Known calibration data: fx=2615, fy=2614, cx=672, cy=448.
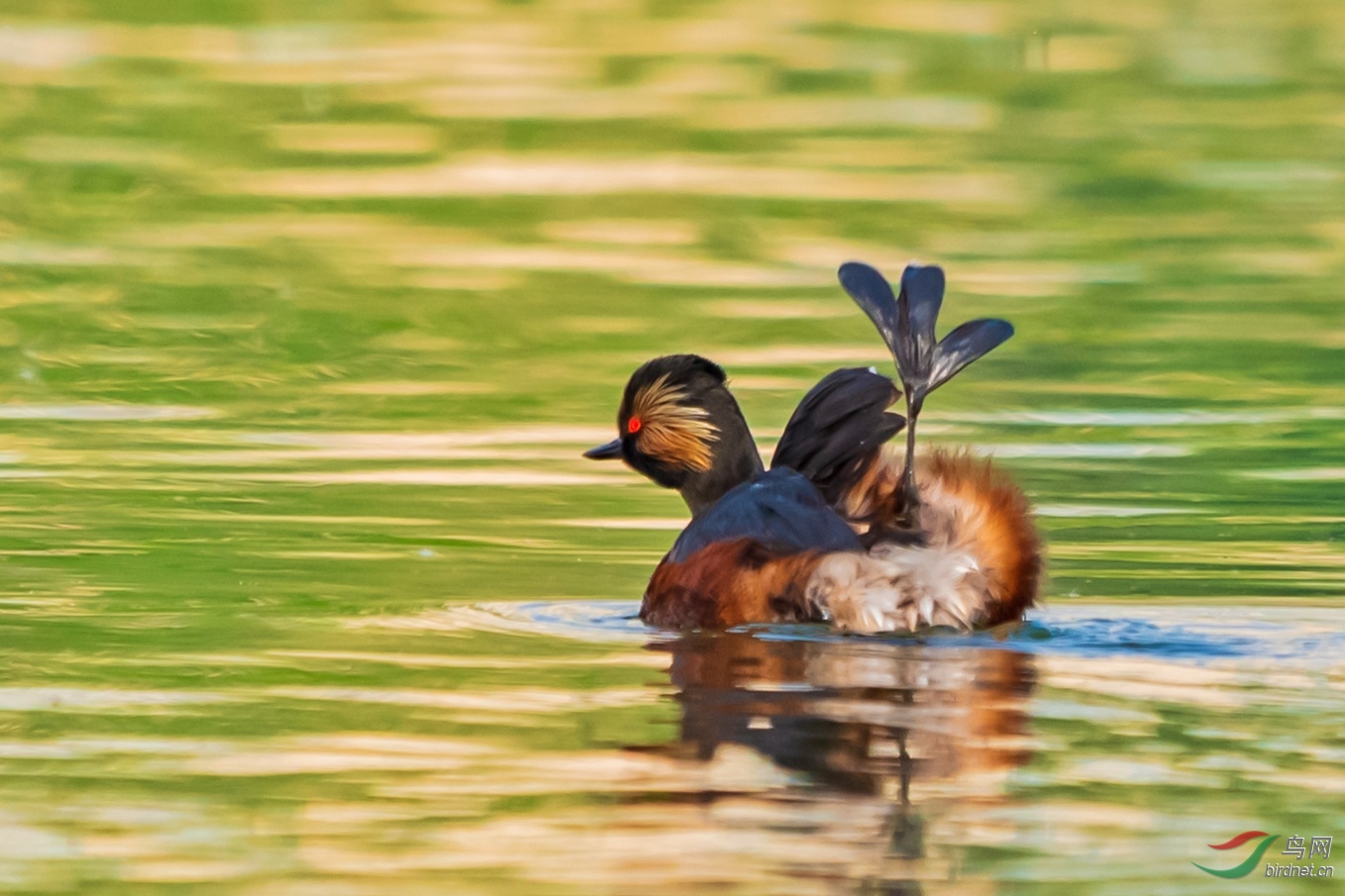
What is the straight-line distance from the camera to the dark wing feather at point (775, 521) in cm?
746

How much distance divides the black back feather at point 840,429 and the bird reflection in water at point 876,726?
2.65 feet

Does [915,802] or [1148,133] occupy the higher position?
[1148,133]

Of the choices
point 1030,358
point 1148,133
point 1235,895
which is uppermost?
point 1148,133

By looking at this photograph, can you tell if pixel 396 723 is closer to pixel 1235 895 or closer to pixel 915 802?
pixel 915 802

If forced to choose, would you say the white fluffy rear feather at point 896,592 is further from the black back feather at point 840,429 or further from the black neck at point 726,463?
the black neck at point 726,463

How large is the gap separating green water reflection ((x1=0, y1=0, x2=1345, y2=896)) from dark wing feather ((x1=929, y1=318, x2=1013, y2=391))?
795 mm

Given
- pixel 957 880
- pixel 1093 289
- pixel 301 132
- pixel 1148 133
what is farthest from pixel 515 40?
pixel 957 880

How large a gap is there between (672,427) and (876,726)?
9.01ft

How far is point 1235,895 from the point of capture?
476 centimetres

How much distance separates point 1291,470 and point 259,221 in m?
6.94

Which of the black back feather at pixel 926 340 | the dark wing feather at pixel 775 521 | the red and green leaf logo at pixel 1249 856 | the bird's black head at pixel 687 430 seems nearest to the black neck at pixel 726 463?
the bird's black head at pixel 687 430

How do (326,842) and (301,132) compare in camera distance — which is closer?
(326,842)

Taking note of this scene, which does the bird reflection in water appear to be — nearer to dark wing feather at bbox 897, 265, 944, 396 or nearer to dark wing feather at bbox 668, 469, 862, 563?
dark wing feather at bbox 668, 469, 862, 563

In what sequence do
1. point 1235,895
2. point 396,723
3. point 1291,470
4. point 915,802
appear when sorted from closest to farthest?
point 1235,895
point 915,802
point 396,723
point 1291,470
